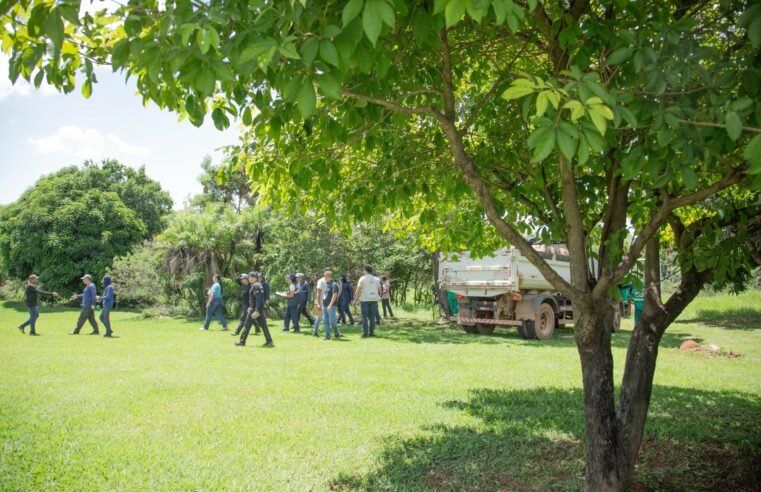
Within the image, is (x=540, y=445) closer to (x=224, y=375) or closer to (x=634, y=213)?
(x=634, y=213)

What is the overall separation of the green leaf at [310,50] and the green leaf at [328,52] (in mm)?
23

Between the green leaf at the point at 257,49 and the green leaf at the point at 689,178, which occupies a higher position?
the green leaf at the point at 257,49

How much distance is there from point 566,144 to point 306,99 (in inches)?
36.1

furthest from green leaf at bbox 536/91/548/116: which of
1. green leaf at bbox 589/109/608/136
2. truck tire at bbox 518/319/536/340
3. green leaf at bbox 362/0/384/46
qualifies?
truck tire at bbox 518/319/536/340

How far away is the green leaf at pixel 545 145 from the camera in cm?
180

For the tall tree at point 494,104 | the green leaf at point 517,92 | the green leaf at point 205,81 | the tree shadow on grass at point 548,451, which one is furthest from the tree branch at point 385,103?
the tree shadow on grass at point 548,451

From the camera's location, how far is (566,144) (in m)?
1.82

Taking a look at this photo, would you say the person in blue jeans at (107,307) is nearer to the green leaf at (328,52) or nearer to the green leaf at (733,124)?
the green leaf at (328,52)

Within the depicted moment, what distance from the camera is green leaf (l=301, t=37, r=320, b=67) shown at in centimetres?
183

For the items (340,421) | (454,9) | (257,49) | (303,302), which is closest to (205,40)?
(257,49)

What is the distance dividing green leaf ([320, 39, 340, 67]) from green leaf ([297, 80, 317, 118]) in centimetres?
14

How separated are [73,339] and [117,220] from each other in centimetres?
2073

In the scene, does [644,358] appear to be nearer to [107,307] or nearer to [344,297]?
[107,307]

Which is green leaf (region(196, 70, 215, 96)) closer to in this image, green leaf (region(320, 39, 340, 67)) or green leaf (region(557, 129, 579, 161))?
green leaf (region(320, 39, 340, 67))
